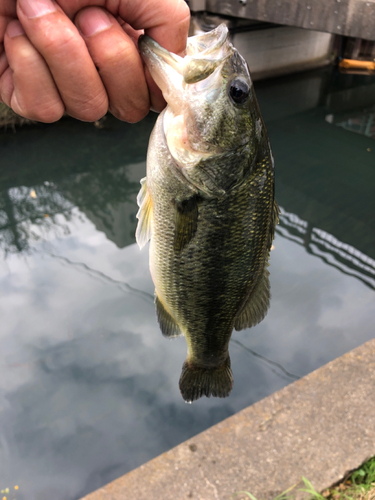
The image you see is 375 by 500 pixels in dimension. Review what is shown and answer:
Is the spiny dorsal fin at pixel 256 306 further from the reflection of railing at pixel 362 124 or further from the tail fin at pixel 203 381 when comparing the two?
the reflection of railing at pixel 362 124

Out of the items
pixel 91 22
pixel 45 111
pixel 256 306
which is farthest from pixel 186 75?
pixel 256 306

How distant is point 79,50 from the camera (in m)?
1.14

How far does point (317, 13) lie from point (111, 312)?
849cm

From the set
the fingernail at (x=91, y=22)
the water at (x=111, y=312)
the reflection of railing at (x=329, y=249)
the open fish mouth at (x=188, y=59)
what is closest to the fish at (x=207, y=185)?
the open fish mouth at (x=188, y=59)

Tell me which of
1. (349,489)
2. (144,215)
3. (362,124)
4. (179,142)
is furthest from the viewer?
(362,124)

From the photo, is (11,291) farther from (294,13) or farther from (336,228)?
(294,13)

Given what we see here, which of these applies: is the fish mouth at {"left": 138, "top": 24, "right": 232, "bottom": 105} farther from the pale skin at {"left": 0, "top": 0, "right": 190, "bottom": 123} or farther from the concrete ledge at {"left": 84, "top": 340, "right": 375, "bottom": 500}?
the concrete ledge at {"left": 84, "top": 340, "right": 375, "bottom": 500}

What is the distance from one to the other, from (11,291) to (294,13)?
8864 mm

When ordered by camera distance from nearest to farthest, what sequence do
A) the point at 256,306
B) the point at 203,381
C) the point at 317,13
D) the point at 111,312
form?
the point at 256,306 → the point at 203,381 → the point at 111,312 → the point at 317,13

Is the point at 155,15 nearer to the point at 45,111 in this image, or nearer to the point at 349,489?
the point at 45,111

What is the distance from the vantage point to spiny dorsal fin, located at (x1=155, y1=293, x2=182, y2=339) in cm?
179

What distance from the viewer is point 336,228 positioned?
6.75 metres

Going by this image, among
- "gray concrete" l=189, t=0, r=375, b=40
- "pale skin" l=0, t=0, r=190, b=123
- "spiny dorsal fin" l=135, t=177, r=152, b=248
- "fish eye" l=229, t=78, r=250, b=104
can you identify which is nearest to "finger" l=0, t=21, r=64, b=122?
"pale skin" l=0, t=0, r=190, b=123

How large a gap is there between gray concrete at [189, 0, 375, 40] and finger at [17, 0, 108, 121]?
372 inches
